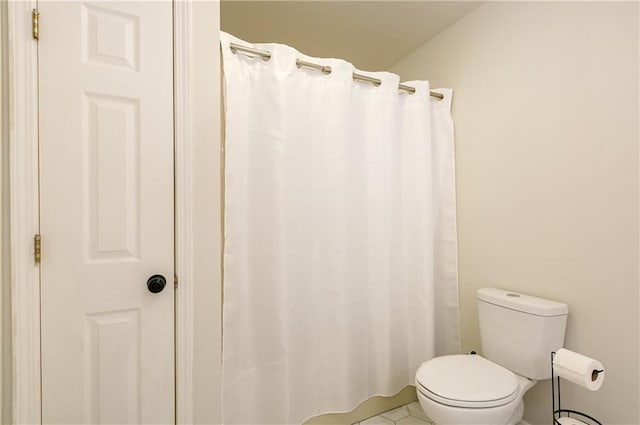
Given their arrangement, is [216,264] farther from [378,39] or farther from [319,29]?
[378,39]

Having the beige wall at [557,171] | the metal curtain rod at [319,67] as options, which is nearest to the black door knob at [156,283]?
the metal curtain rod at [319,67]

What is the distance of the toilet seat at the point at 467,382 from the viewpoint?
1.25m

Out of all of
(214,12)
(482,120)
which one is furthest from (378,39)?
(214,12)

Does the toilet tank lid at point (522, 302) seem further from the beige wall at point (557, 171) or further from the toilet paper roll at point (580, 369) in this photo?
the toilet paper roll at point (580, 369)

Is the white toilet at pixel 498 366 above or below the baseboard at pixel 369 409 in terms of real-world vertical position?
above

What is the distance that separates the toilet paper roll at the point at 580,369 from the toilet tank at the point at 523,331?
0.55 feet

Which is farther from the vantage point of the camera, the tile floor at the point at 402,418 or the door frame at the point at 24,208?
the tile floor at the point at 402,418

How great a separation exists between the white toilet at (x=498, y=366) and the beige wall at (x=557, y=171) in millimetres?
135

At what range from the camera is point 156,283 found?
3.60 ft

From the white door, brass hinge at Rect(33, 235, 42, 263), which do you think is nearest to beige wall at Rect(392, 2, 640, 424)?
the white door

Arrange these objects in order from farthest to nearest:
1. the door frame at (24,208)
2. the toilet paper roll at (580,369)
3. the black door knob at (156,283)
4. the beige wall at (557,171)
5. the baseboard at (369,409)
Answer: the baseboard at (369,409), the beige wall at (557,171), the toilet paper roll at (580,369), the black door knob at (156,283), the door frame at (24,208)

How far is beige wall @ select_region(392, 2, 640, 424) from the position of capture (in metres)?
1.30

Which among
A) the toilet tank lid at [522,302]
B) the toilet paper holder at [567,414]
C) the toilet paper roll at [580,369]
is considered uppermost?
the toilet tank lid at [522,302]

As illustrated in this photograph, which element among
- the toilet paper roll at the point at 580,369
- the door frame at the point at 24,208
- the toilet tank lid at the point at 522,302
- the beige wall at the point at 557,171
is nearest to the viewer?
the door frame at the point at 24,208
